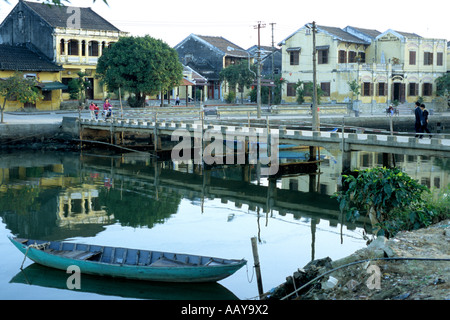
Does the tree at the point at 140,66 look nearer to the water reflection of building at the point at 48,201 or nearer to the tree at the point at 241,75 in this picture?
the tree at the point at 241,75

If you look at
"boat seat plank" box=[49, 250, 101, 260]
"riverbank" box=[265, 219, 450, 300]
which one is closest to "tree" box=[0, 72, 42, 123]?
"boat seat plank" box=[49, 250, 101, 260]

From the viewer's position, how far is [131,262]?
13.3 meters

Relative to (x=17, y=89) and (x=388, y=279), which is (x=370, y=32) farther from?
(x=388, y=279)

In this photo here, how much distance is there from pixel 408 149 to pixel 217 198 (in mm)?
7679

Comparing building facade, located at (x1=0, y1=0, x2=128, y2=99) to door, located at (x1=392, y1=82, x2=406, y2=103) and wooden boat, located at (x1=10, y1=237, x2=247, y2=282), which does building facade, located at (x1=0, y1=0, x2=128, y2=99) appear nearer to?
door, located at (x1=392, y1=82, x2=406, y2=103)

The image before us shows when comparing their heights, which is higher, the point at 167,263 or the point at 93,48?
the point at 93,48

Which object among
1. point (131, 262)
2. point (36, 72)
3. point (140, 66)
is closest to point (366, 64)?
point (140, 66)

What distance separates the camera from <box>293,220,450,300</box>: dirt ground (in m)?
8.89

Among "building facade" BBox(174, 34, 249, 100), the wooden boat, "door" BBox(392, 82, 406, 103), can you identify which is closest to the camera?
the wooden boat

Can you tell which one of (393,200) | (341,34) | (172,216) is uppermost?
(341,34)

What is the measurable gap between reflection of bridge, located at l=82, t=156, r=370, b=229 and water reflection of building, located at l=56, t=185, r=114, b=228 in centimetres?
219

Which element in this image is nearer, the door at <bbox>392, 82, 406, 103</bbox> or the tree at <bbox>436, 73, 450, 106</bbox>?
the tree at <bbox>436, 73, 450, 106</bbox>

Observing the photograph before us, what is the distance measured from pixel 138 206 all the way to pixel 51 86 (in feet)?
91.8

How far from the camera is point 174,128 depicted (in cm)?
3269
